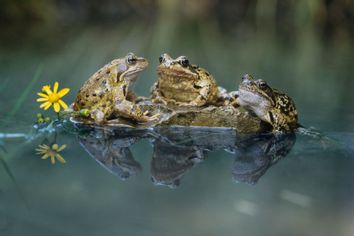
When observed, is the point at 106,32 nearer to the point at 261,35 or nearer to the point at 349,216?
the point at 261,35

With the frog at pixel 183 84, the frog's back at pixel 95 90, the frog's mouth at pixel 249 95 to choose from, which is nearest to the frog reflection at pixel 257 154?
the frog's mouth at pixel 249 95

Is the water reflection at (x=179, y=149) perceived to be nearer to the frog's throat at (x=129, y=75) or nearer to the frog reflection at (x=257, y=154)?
the frog reflection at (x=257, y=154)

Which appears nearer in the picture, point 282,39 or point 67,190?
point 67,190

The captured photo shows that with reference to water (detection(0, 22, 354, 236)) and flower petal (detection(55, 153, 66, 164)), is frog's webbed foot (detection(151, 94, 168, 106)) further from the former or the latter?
flower petal (detection(55, 153, 66, 164))

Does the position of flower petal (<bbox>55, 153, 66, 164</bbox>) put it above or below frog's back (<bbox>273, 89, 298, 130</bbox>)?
below

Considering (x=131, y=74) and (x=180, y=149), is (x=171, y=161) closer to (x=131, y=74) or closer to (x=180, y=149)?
(x=180, y=149)

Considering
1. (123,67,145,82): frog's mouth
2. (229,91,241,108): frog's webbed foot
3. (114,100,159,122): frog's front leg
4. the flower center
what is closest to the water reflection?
(114,100,159,122): frog's front leg

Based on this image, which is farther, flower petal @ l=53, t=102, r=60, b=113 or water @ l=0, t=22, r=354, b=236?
flower petal @ l=53, t=102, r=60, b=113

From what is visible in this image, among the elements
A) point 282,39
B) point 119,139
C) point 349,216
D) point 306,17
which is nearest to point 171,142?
point 119,139

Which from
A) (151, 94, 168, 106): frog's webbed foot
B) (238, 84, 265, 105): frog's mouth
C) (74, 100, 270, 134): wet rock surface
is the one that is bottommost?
(74, 100, 270, 134): wet rock surface
